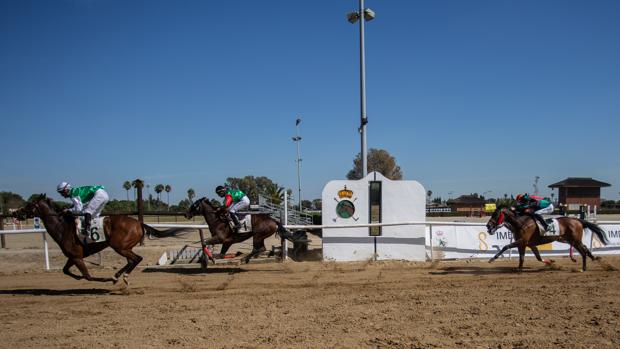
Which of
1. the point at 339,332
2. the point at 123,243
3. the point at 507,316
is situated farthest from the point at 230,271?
the point at 507,316

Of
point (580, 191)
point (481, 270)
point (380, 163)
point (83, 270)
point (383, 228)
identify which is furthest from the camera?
point (580, 191)

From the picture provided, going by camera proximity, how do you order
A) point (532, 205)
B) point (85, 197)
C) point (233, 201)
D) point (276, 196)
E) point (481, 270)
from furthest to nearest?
point (276, 196) < point (532, 205) < point (233, 201) < point (481, 270) < point (85, 197)

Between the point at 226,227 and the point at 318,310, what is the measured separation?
4965 mm

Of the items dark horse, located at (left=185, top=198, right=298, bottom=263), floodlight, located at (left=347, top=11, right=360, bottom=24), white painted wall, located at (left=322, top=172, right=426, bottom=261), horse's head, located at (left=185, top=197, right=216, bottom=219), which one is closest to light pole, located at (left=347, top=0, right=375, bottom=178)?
floodlight, located at (left=347, top=11, right=360, bottom=24)

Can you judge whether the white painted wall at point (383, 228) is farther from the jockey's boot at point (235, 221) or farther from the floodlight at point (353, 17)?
the floodlight at point (353, 17)

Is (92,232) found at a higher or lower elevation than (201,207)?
lower

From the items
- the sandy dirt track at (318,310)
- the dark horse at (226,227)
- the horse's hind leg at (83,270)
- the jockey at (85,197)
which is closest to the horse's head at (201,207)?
the dark horse at (226,227)

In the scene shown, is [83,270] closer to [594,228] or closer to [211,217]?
[211,217]

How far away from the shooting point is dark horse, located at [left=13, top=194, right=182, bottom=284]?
807 cm

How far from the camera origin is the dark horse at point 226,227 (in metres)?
10.6

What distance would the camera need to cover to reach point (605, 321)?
5531mm

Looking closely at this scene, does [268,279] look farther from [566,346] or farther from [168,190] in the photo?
[168,190]

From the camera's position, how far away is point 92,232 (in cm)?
811

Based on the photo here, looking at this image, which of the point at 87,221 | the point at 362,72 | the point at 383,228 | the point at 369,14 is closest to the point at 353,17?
the point at 369,14
